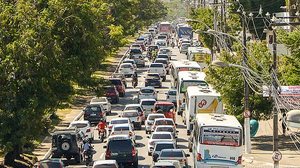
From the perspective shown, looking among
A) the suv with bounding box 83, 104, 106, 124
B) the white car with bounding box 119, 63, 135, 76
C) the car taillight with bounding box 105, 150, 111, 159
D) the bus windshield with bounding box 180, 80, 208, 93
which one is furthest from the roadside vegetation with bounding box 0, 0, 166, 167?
the white car with bounding box 119, 63, 135, 76

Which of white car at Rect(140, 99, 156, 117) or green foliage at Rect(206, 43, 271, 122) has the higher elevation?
green foliage at Rect(206, 43, 271, 122)

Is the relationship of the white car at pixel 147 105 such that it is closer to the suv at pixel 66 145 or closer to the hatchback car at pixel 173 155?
the suv at pixel 66 145

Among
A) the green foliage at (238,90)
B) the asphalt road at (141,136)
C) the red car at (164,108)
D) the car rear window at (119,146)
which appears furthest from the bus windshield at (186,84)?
the car rear window at (119,146)

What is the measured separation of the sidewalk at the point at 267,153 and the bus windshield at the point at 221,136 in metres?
6.06

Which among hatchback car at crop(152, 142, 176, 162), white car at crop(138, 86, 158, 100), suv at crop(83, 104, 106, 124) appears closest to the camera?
hatchback car at crop(152, 142, 176, 162)

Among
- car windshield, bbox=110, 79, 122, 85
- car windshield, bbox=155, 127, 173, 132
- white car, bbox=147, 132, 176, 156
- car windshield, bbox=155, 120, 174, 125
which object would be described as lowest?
car windshield, bbox=110, 79, 122, 85

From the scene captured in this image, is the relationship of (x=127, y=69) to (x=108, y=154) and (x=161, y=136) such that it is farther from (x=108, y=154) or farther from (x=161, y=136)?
(x=108, y=154)

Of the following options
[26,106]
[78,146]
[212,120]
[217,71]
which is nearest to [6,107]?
[26,106]

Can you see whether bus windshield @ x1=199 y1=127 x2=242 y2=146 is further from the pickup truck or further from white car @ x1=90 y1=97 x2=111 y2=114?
the pickup truck

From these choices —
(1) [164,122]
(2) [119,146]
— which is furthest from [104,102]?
(2) [119,146]

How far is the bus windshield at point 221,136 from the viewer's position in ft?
116

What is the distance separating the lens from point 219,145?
35500mm

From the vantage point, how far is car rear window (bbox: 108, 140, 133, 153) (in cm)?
3953

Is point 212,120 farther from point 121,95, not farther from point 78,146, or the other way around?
point 121,95
